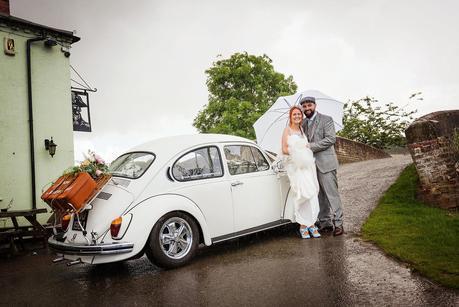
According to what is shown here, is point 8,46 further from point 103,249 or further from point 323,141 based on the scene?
point 323,141

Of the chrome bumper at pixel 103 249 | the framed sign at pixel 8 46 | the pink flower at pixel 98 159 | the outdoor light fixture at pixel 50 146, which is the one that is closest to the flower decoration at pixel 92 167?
the pink flower at pixel 98 159

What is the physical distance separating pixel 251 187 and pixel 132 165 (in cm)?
188

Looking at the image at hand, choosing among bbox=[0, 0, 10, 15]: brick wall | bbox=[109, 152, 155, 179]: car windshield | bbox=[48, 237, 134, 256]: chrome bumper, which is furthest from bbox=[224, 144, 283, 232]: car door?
bbox=[0, 0, 10, 15]: brick wall

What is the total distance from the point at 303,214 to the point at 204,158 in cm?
198

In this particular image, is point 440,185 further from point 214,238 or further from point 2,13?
point 2,13

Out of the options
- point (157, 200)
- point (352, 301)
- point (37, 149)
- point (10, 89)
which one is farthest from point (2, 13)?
point (352, 301)

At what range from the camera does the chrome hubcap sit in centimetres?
500

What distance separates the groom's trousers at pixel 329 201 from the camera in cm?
640

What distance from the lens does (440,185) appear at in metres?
7.08

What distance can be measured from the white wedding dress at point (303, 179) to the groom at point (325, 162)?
23 centimetres

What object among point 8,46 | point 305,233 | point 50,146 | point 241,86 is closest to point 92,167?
point 305,233

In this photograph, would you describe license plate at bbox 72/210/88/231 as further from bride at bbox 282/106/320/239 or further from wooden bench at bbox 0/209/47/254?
wooden bench at bbox 0/209/47/254

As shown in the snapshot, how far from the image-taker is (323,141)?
6422 millimetres

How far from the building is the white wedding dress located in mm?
8169
